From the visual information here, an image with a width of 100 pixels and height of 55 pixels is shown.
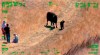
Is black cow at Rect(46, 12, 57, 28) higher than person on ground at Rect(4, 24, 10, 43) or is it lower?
higher

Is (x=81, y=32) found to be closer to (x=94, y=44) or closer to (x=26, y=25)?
(x=94, y=44)

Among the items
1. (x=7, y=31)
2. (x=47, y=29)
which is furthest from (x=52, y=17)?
(x=7, y=31)

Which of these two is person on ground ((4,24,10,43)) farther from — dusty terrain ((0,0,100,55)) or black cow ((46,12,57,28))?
black cow ((46,12,57,28))

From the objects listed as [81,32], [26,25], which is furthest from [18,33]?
[81,32]

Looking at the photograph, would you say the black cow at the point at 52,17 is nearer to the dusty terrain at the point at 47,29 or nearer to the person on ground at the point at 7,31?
the dusty terrain at the point at 47,29

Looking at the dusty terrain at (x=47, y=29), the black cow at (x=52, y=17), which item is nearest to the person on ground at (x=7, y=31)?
the dusty terrain at (x=47, y=29)

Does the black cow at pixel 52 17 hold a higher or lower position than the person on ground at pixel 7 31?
higher

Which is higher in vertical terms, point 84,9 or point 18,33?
point 84,9

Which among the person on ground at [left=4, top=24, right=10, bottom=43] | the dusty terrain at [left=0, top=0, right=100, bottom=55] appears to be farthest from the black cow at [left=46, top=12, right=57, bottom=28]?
the person on ground at [left=4, top=24, right=10, bottom=43]
